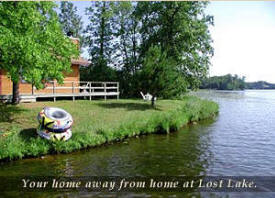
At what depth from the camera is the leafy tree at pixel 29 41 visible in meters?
13.6

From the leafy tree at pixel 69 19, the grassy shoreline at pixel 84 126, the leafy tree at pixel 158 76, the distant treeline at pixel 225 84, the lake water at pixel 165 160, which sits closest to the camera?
the lake water at pixel 165 160

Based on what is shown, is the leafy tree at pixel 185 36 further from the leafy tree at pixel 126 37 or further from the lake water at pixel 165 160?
the lake water at pixel 165 160

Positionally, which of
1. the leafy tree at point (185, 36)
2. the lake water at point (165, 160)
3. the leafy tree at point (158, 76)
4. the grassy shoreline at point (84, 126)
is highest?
the leafy tree at point (185, 36)

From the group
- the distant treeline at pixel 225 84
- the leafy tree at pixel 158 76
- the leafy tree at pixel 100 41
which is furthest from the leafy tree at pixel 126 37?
the distant treeline at pixel 225 84

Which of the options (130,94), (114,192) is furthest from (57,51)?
(130,94)

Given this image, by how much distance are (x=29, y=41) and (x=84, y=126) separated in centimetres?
562

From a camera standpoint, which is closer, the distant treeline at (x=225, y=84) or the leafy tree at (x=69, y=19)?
the leafy tree at (x=69, y=19)

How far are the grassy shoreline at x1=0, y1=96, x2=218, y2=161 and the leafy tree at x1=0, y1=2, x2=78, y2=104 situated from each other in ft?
8.54

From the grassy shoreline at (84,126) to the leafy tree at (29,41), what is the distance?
8.54 ft

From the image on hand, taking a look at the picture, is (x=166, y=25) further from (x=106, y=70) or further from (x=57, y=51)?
(x=57, y=51)

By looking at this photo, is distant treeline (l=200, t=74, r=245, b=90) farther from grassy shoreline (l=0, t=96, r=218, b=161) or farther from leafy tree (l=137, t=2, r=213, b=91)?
grassy shoreline (l=0, t=96, r=218, b=161)

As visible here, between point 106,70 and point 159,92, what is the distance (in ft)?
58.6

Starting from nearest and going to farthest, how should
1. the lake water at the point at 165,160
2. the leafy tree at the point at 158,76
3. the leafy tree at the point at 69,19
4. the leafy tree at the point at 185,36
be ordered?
the lake water at the point at 165,160, the leafy tree at the point at 158,76, the leafy tree at the point at 185,36, the leafy tree at the point at 69,19

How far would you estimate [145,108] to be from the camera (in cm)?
2500
